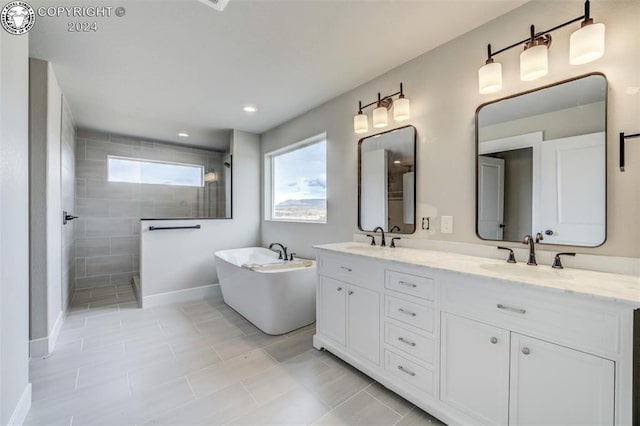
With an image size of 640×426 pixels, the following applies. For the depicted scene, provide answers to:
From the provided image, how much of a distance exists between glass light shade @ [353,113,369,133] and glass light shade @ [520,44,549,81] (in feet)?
3.95

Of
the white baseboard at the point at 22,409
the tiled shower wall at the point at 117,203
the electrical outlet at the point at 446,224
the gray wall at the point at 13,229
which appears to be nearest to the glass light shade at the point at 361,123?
the electrical outlet at the point at 446,224

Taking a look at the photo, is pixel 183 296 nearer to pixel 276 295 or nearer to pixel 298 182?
pixel 276 295

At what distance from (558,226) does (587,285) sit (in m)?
0.49

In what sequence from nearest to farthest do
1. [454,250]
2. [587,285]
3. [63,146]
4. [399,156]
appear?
[587,285] → [454,250] → [399,156] → [63,146]

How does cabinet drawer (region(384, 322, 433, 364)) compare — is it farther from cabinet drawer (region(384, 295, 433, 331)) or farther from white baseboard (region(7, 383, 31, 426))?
white baseboard (region(7, 383, 31, 426))

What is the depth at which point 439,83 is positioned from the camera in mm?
2041

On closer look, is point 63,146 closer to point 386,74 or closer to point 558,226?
point 386,74

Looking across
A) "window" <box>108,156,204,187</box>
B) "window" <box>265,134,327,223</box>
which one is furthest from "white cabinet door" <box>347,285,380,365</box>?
"window" <box>108,156,204,187</box>

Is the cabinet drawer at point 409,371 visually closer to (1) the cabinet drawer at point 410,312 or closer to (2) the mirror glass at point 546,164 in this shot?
(1) the cabinet drawer at point 410,312

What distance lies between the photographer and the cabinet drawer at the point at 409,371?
1.54 meters

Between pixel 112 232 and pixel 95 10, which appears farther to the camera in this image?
pixel 112 232

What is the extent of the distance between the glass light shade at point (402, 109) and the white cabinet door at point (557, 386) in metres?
1.65

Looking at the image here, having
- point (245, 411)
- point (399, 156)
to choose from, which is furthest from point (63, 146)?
point (399, 156)

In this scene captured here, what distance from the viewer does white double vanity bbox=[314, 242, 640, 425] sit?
3.33ft
